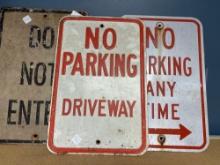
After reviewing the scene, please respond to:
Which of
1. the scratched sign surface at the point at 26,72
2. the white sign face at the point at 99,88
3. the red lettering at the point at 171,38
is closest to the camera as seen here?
the white sign face at the point at 99,88

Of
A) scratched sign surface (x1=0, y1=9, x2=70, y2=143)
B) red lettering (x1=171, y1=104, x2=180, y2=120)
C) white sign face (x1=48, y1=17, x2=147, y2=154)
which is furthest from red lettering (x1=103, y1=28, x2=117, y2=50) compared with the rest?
scratched sign surface (x1=0, y1=9, x2=70, y2=143)

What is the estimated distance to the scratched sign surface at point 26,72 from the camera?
1483 millimetres

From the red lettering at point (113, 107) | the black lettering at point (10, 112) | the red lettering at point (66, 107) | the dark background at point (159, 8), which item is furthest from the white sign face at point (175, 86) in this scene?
the black lettering at point (10, 112)

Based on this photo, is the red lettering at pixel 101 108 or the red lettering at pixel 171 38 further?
the red lettering at pixel 171 38

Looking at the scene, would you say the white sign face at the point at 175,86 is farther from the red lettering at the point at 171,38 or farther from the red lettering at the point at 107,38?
the red lettering at the point at 107,38

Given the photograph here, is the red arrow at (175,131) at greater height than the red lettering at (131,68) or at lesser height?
lesser

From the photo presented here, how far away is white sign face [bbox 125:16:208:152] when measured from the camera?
3.63 feet

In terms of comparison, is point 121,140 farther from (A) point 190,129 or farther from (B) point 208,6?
(B) point 208,6

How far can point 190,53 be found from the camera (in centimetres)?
121

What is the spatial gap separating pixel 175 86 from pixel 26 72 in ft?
2.09

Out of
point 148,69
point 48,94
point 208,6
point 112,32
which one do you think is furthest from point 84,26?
point 208,6

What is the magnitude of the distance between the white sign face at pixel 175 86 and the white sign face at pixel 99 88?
85 millimetres

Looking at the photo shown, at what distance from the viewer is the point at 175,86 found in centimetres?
116

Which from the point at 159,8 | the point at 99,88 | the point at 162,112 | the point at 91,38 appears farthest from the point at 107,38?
the point at 159,8
